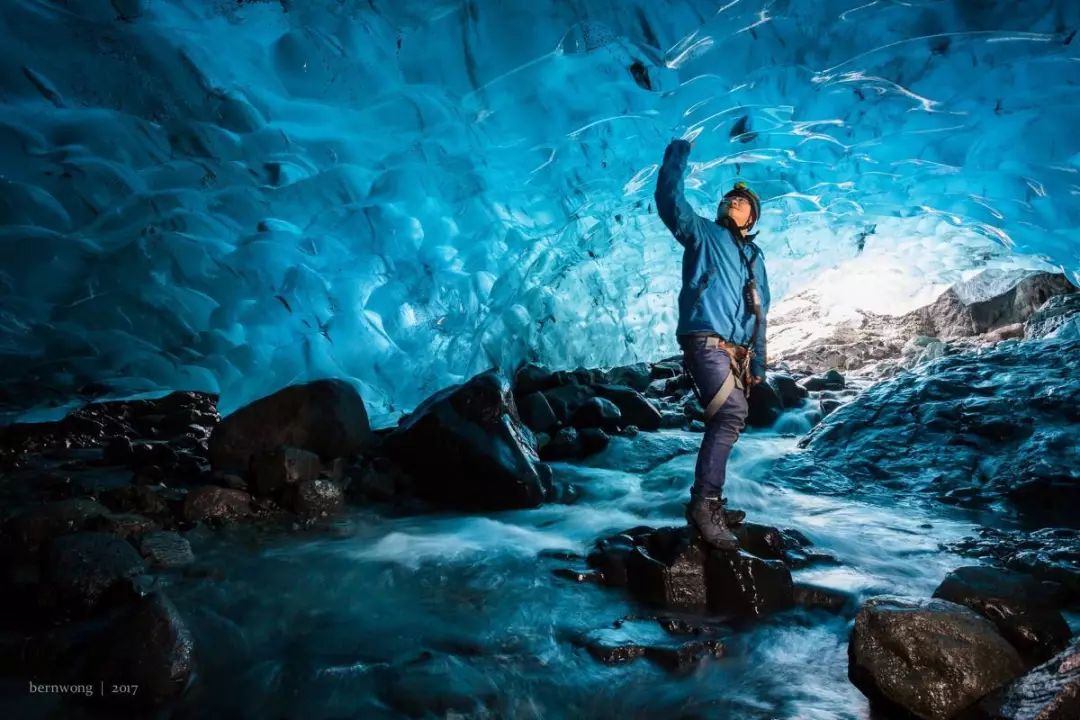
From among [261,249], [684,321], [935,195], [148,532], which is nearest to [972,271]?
[935,195]

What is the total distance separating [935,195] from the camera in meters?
9.03

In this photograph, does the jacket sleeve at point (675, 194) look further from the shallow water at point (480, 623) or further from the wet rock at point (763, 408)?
the wet rock at point (763, 408)

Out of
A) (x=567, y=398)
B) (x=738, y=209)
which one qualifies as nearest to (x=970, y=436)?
(x=738, y=209)

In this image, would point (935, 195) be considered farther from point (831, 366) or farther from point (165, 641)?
point (165, 641)

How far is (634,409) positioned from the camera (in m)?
9.19

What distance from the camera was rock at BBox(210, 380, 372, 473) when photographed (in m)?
6.17

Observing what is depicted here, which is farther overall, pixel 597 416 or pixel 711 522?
pixel 597 416

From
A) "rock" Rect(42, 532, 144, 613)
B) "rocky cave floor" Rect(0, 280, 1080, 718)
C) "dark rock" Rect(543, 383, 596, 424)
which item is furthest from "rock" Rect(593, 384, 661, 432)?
"rock" Rect(42, 532, 144, 613)

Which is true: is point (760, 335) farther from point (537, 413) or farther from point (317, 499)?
point (537, 413)

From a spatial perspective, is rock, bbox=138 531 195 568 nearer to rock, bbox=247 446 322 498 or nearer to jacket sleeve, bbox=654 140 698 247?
rock, bbox=247 446 322 498

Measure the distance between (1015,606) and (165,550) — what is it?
4890mm

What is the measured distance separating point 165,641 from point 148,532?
6.61ft

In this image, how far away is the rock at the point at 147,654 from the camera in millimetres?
2283

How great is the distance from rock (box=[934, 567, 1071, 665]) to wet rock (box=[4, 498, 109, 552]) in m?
5.03
